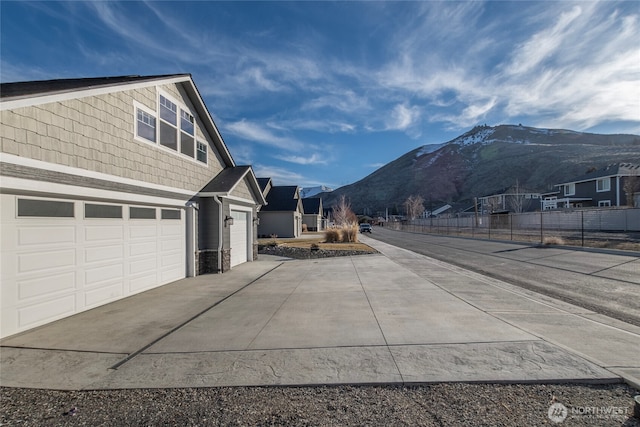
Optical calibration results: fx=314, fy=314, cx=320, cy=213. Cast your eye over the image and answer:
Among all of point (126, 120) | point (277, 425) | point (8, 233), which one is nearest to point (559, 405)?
point (277, 425)

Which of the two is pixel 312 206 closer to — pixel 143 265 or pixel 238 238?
pixel 238 238

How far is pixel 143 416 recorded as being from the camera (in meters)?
3.00

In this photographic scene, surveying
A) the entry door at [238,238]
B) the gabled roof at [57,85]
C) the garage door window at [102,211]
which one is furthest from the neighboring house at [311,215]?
the garage door window at [102,211]

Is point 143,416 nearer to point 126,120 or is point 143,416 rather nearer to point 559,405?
point 559,405

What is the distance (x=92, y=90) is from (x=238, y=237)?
7658mm

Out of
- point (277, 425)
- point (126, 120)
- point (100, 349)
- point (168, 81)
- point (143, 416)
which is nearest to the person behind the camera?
point (277, 425)

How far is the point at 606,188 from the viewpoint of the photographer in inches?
1741

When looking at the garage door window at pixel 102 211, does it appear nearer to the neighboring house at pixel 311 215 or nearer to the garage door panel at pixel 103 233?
the garage door panel at pixel 103 233

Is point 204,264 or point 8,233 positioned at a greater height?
point 8,233

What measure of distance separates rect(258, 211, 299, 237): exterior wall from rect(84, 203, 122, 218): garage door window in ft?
84.0

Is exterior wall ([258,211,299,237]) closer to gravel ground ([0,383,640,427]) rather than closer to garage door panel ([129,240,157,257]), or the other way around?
garage door panel ([129,240,157,257])

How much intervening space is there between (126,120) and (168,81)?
2.37m

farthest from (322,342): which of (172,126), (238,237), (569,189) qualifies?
(569,189)

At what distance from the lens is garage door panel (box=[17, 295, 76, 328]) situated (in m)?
5.27
